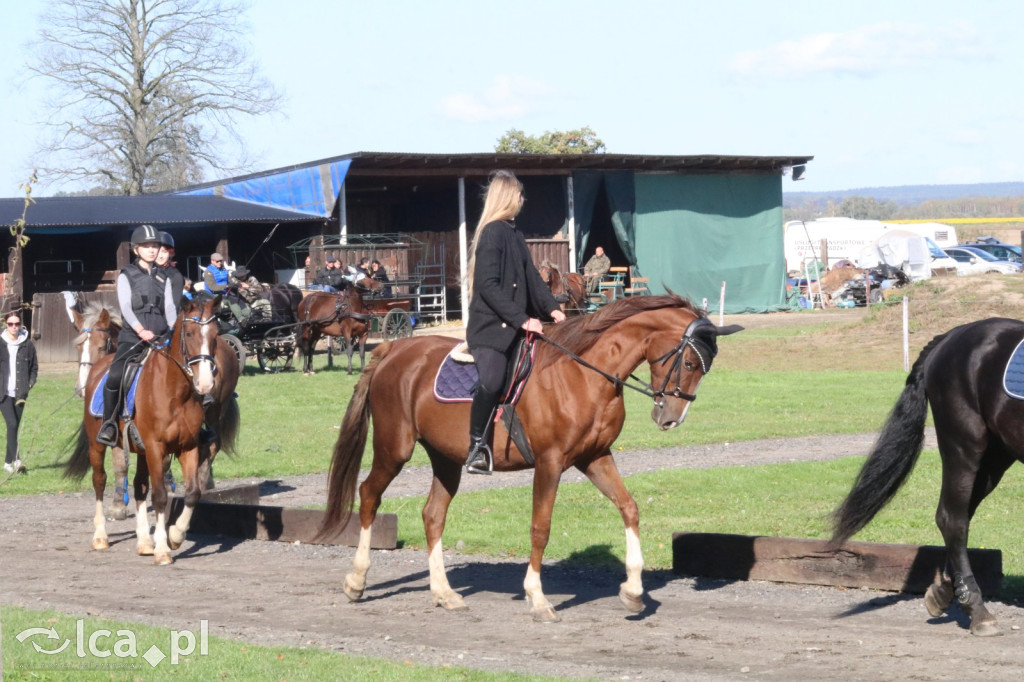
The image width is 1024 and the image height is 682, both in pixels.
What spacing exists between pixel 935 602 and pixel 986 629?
430 millimetres

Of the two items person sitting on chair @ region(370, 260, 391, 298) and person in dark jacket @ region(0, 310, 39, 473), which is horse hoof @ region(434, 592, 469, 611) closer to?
person in dark jacket @ region(0, 310, 39, 473)

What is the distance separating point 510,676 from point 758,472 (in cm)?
763

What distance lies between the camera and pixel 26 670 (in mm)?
6215

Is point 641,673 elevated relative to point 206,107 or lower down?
lower down

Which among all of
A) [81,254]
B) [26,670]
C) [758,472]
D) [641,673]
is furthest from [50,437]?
[81,254]

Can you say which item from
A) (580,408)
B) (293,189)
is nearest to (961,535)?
(580,408)

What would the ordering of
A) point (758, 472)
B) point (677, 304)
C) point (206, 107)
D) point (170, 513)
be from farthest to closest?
point (206, 107)
point (758, 472)
point (170, 513)
point (677, 304)

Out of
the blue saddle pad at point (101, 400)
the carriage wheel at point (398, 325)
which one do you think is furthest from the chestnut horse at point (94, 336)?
the carriage wheel at point (398, 325)

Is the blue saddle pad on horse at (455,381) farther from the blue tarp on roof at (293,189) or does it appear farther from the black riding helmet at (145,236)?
the blue tarp on roof at (293,189)

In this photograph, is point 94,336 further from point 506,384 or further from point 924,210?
point 924,210

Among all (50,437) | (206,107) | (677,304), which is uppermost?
(206,107)

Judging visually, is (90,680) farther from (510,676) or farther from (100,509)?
(100,509)

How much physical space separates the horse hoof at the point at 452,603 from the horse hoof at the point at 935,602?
115 inches

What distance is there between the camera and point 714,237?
40625 millimetres
